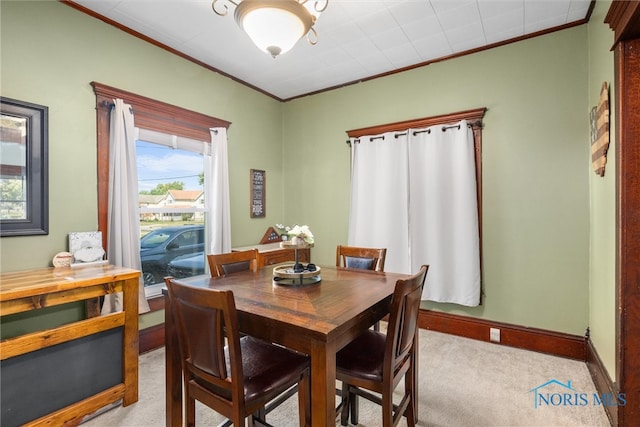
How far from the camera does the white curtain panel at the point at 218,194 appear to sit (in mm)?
3430

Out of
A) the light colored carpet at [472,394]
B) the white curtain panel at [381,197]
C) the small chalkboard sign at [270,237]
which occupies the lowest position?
the light colored carpet at [472,394]

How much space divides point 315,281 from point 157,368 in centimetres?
165

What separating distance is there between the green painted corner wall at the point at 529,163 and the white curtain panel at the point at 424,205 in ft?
0.60

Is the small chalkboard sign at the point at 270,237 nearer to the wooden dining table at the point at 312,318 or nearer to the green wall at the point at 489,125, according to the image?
the green wall at the point at 489,125

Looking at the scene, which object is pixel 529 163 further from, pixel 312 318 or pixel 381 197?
pixel 312 318

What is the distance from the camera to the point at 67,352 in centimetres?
189

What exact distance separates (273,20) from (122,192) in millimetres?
1922

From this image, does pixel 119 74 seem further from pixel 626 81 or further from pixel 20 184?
pixel 626 81

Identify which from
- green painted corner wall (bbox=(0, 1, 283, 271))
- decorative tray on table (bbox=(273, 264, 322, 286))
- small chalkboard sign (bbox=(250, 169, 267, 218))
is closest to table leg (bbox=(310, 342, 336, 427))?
decorative tray on table (bbox=(273, 264, 322, 286))

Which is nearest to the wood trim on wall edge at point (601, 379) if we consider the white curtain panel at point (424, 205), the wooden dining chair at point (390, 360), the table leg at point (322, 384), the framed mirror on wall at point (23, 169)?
the white curtain panel at point (424, 205)

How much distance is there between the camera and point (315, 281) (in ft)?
6.53

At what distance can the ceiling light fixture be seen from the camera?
5.32 ft

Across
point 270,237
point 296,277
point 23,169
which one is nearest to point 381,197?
point 270,237

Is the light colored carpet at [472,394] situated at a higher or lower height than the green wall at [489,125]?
lower
